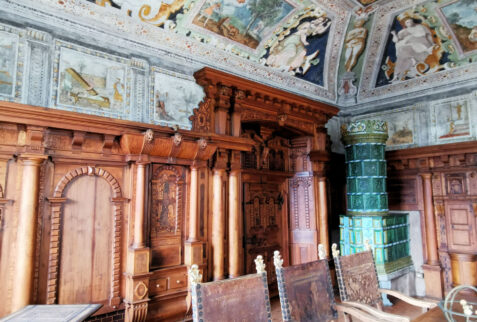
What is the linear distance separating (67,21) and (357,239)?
5292 millimetres

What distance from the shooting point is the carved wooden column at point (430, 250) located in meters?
6.27

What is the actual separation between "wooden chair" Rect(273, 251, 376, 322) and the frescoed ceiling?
3280 mm

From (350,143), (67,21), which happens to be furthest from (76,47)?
(350,143)

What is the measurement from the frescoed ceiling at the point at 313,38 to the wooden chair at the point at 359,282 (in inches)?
132

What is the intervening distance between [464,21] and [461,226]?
141 inches

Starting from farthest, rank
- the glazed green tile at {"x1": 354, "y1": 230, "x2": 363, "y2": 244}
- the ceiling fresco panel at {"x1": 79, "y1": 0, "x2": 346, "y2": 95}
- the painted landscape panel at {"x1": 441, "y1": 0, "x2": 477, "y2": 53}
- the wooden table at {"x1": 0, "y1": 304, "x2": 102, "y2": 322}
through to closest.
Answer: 1. the glazed green tile at {"x1": 354, "y1": 230, "x2": 363, "y2": 244}
2. the painted landscape panel at {"x1": 441, "y1": 0, "x2": 477, "y2": 53}
3. the ceiling fresco panel at {"x1": 79, "y1": 0, "x2": 346, "y2": 95}
4. the wooden table at {"x1": 0, "y1": 304, "x2": 102, "y2": 322}

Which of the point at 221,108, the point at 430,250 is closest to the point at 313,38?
the point at 221,108

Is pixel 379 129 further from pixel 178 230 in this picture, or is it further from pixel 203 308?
pixel 203 308

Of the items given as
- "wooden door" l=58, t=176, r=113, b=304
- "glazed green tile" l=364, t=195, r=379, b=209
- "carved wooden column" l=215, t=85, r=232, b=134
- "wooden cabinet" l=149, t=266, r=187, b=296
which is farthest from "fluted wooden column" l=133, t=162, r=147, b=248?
"glazed green tile" l=364, t=195, r=379, b=209

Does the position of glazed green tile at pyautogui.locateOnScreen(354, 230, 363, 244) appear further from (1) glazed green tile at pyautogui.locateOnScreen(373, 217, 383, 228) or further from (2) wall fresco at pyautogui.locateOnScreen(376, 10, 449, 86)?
(2) wall fresco at pyautogui.locateOnScreen(376, 10, 449, 86)

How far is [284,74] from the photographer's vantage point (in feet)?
20.6

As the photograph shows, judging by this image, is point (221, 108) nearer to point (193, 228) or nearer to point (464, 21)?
point (193, 228)

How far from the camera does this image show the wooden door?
148 inches

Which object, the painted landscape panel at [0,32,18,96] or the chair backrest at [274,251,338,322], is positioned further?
the painted landscape panel at [0,32,18,96]
